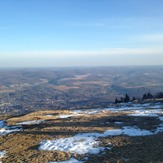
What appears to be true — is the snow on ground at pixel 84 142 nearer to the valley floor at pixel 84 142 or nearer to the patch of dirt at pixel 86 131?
the valley floor at pixel 84 142

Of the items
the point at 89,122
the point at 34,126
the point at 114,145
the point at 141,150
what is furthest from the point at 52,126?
the point at 141,150

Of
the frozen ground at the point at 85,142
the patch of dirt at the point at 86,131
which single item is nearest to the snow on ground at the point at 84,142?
the frozen ground at the point at 85,142

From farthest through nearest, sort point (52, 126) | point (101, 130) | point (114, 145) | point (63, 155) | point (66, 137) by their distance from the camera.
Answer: point (52, 126) < point (101, 130) < point (66, 137) < point (114, 145) < point (63, 155)

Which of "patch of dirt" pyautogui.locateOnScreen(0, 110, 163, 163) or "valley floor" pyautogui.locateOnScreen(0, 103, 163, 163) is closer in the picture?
"patch of dirt" pyautogui.locateOnScreen(0, 110, 163, 163)

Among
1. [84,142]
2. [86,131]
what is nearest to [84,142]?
[84,142]

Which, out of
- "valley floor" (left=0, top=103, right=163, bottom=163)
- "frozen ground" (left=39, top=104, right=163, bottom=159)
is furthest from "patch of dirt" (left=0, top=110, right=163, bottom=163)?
"frozen ground" (left=39, top=104, right=163, bottom=159)

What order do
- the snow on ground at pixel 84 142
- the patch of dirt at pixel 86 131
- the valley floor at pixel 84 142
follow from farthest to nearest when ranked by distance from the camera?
the snow on ground at pixel 84 142 < the valley floor at pixel 84 142 < the patch of dirt at pixel 86 131

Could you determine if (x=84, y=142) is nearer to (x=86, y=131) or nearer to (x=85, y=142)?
(x=85, y=142)

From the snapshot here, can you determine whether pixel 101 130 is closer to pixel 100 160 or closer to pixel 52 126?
pixel 52 126

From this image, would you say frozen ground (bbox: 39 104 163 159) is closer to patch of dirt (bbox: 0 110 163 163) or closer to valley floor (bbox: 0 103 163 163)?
valley floor (bbox: 0 103 163 163)

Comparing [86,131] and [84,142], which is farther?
[86,131]

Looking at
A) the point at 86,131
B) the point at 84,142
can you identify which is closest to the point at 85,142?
the point at 84,142
